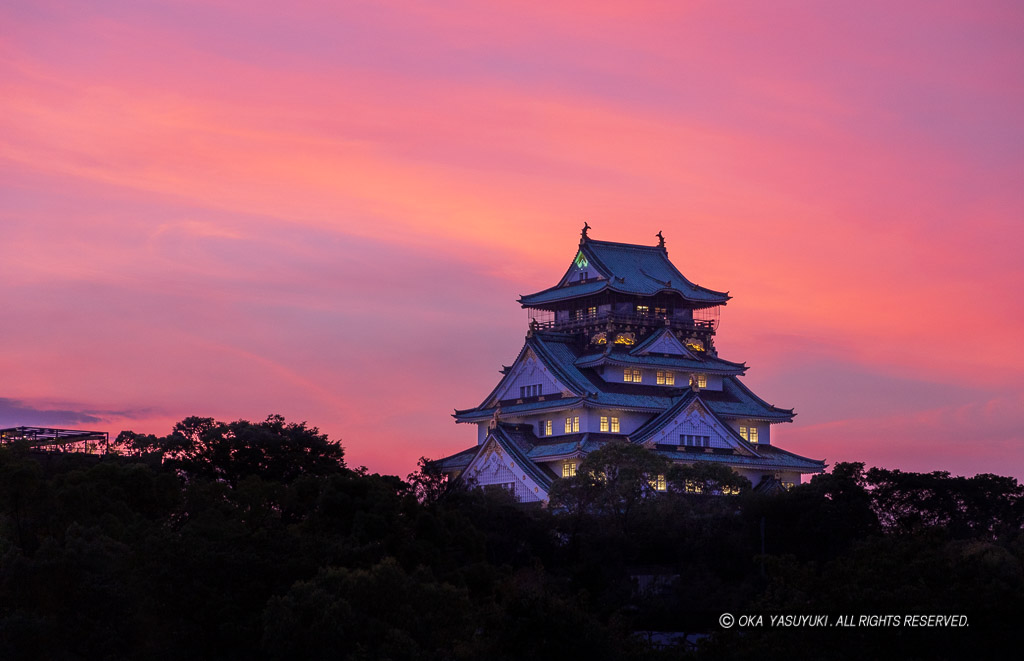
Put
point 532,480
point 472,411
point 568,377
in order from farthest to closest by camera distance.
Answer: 1. point 472,411
2. point 568,377
3. point 532,480

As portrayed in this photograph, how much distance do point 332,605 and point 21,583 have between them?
1074cm

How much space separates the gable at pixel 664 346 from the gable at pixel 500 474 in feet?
40.1

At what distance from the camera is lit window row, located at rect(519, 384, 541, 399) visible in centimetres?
9425

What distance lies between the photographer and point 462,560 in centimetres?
5531

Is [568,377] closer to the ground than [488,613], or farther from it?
farther from it

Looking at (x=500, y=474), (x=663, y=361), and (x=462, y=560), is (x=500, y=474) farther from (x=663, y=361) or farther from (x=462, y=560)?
(x=462, y=560)

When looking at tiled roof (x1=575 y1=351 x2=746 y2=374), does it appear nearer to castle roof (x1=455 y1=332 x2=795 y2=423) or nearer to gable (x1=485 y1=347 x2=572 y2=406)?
castle roof (x1=455 y1=332 x2=795 y2=423)

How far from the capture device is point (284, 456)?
70938mm

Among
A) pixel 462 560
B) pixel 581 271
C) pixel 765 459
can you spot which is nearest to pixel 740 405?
pixel 765 459

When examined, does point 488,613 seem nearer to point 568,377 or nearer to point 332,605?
point 332,605

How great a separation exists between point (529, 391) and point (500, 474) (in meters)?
8.79

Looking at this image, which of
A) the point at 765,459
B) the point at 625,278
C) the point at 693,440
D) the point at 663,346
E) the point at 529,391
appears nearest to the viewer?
the point at 693,440

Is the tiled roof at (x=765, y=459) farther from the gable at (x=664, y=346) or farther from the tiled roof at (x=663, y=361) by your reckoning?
the gable at (x=664, y=346)

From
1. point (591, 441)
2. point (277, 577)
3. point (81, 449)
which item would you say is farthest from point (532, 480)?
point (277, 577)
